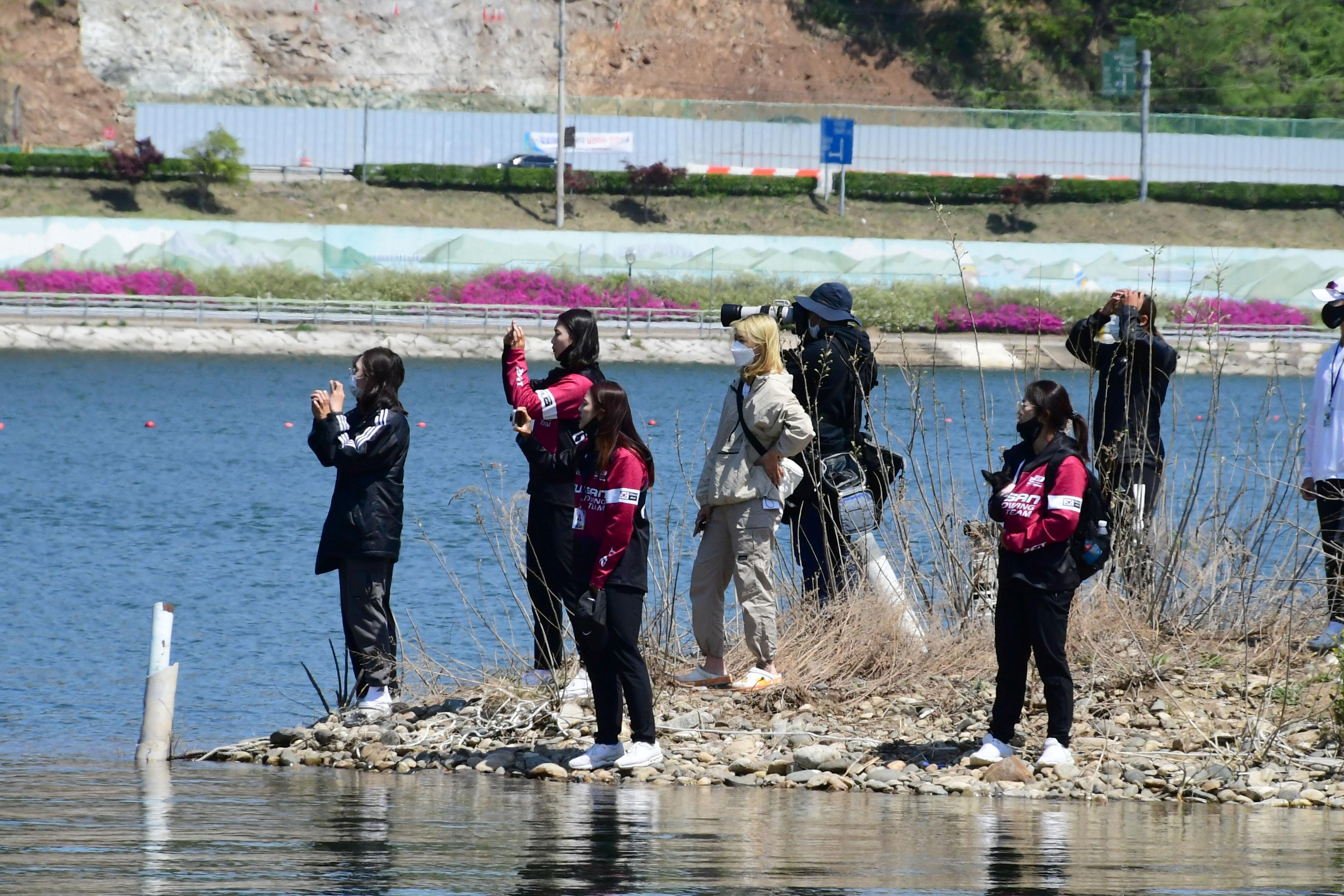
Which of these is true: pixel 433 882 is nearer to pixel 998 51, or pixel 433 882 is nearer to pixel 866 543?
pixel 866 543

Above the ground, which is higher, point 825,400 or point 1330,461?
point 825,400

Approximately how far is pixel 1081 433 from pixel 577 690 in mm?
2592

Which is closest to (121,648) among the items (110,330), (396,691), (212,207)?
(396,691)

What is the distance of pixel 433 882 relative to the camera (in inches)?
204

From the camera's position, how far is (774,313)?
8.41 metres

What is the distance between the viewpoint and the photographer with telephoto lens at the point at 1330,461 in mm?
8125

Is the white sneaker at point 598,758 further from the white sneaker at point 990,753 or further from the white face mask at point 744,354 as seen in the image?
the white face mask at point 744,354

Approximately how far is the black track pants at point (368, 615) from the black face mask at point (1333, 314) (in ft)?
15.1

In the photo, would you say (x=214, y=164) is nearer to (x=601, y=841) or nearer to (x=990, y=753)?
(x=990, y=753)

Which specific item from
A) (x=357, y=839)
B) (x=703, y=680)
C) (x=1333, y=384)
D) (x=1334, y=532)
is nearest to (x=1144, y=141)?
(x=1333, y=384)

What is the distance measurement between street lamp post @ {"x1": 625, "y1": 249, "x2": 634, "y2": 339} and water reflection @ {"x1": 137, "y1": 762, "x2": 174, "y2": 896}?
37.7m

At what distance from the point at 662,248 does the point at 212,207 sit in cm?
1574

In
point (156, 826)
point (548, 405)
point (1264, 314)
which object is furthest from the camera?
point (1264, 314)

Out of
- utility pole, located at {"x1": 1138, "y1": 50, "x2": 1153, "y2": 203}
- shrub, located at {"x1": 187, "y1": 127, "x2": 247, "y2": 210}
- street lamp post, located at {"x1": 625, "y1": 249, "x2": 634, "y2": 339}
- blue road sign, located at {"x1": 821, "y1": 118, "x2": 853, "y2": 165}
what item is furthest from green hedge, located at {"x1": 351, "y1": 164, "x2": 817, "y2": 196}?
utility pole, located at {"x1": 1138, "y1": 50, "x2": 1153, "y2": 203}
